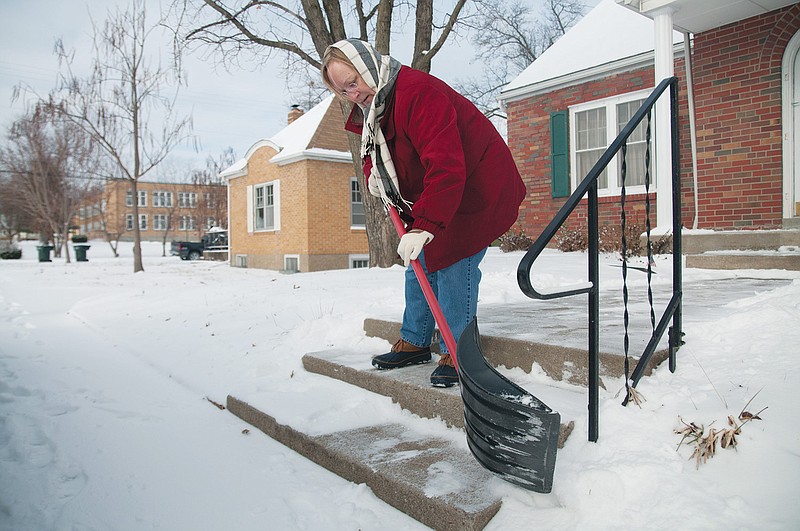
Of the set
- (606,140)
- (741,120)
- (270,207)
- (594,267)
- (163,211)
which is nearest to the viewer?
(594,267)

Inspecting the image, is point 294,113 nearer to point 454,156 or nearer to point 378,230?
point 378,230

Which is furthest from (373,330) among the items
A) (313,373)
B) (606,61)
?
(606,61)

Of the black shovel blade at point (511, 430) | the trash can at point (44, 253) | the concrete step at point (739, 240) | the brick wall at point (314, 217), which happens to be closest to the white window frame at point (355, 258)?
the brick wall at point (314, 217)

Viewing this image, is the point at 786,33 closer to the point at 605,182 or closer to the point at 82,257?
the point at 605,182

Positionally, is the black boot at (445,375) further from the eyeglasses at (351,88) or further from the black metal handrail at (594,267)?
the eyeglasses at (351,88)

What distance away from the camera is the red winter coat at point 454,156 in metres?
2.10

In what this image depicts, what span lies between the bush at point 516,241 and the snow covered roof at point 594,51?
2787 mm

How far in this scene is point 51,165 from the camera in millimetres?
21375

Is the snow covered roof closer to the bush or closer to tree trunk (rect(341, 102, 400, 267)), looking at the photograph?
the bush

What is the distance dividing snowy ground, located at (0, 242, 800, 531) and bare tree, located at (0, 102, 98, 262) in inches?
748

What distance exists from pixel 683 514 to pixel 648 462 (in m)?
0.20

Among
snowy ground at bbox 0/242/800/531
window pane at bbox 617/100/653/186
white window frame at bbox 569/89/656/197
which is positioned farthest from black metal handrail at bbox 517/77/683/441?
window pane at bbox 617/100/653/186

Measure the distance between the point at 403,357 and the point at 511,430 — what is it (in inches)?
49.2

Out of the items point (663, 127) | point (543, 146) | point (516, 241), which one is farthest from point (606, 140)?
point (663, 127)
